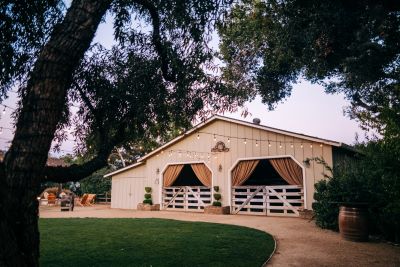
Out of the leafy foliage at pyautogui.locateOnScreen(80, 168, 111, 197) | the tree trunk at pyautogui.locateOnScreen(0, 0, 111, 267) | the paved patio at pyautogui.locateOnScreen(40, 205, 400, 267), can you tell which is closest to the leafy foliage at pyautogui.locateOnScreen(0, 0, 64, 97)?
the tree trunk at pyautogui.locateOnScreen(0, 0, 111, 267)

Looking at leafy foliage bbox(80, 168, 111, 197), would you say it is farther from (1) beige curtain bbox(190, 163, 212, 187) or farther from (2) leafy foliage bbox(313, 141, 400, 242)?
(2) leafy foliage bbox(313, 141, 400, 242)

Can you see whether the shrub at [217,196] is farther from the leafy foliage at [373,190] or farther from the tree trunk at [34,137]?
the tree trunk at [34,137]

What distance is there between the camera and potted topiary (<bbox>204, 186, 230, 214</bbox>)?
52.2ft

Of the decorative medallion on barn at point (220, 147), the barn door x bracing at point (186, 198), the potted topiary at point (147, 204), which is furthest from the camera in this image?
the potted topiary at point (147, 204)

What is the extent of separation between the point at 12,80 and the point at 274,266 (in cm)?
541

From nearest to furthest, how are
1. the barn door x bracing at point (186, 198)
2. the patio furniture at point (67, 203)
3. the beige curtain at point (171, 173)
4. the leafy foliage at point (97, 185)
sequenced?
the barn door x bracing at point (186, 198) < the patio furniture at point (67, 203) < the beige curtain at point (171, 173) < the leafy foliage at point (97, 185)

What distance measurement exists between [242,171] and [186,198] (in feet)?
13.8

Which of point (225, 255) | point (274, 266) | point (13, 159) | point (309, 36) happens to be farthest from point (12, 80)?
point (309, 36)

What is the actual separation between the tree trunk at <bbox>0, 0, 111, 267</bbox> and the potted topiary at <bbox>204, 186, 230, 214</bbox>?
14140mm

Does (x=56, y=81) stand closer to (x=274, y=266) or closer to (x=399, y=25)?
(x=274, y=266)

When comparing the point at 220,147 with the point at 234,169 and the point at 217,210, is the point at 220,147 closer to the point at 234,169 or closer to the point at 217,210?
the point at 234,169

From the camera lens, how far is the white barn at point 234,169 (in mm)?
14328

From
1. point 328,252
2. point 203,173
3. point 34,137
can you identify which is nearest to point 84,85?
point 34,137

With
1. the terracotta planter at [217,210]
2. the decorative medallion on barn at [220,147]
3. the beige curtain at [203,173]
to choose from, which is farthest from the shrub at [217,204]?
the decorative medallion on barn at [220,147]
